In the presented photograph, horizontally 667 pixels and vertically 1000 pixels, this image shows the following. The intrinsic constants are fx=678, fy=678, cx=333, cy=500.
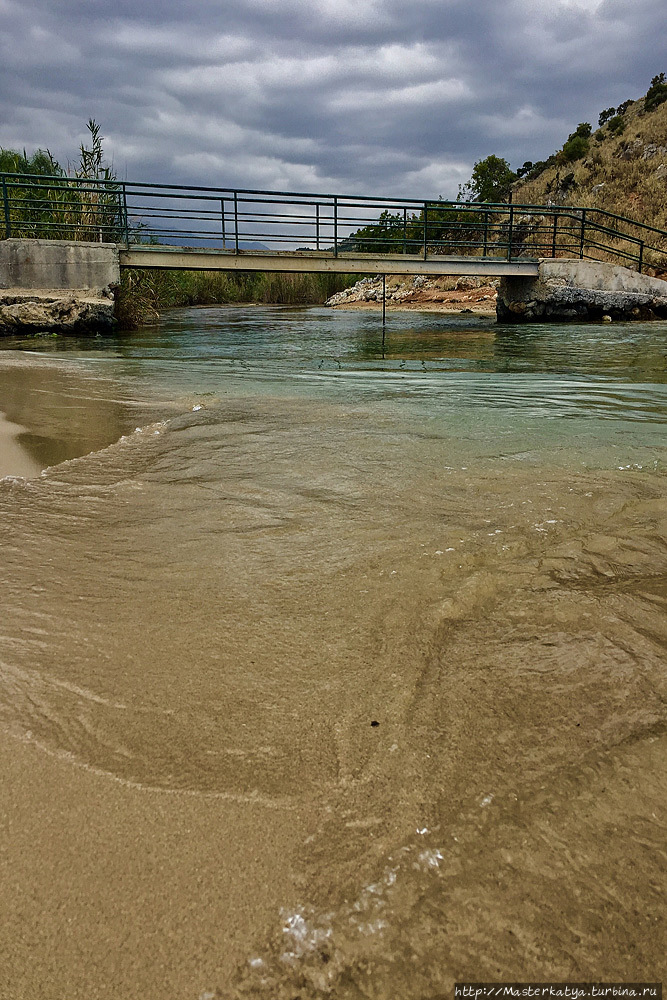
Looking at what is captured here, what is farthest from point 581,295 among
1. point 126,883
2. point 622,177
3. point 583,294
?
point 126,883

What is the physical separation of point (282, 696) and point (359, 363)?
331 inches

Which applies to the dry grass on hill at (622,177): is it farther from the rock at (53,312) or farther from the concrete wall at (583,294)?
the rock at (53,312)

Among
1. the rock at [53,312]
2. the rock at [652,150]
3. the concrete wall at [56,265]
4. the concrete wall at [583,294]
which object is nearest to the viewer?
the rock at [53,312]

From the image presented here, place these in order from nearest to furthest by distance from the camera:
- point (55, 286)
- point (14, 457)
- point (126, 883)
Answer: point (126, 883)
point (14, 457)
point (55, 286)

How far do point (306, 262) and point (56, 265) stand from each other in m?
5.31

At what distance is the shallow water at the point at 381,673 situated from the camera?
1.12 m

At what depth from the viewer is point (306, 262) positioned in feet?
50.3

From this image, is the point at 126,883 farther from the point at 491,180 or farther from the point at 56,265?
the point at 491,180

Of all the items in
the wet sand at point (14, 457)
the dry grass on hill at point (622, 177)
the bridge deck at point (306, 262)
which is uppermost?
the dry grass on hill at point (622, 177)

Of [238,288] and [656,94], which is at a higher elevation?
[656,94]

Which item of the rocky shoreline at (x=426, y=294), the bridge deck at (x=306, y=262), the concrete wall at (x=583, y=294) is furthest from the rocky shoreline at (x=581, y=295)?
the rocky shoreline at (x=426, y=294)

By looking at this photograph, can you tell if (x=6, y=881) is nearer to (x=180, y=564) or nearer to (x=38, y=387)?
(x=180, y=564)

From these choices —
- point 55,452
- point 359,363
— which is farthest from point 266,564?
point 359,363

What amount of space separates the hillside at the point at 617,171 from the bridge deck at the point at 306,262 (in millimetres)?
12811
